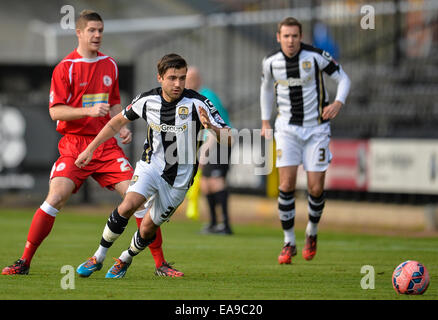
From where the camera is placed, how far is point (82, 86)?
26.1 ft

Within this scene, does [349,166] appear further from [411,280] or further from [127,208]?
[411,280]

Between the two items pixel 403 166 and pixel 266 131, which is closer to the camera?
pixel 266 131

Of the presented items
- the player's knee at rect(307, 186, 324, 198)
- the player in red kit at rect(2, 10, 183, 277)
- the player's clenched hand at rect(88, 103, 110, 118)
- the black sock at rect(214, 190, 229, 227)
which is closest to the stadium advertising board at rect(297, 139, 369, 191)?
the black sock at rect(214, 190, 229, 227)

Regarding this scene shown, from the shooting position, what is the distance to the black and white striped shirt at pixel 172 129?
7.43m

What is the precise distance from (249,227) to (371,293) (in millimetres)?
7708

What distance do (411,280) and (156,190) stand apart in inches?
90.6

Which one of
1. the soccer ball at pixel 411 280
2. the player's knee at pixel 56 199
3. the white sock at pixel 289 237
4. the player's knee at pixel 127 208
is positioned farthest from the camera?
the white sock at pixel 289 237

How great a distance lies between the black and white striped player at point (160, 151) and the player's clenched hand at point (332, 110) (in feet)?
7.05

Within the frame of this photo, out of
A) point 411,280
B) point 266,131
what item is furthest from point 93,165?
point 411,280

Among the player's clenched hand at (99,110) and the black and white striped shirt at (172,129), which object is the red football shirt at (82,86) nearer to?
the player's clenched hand at (99,110)

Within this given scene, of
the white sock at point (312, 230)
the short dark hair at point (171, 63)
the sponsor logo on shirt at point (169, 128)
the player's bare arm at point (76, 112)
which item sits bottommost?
the white sock at point (312, 230)

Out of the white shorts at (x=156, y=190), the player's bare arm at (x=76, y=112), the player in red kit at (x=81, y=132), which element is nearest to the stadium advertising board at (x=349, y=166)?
the player in red kit at (x=81, y=132)

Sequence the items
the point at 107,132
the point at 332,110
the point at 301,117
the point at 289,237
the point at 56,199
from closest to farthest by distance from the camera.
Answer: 1. the point at 107,132
2. the point at 56,199
3. the point at 332,110
4. the point at 289,237
5. the point at 301,117
